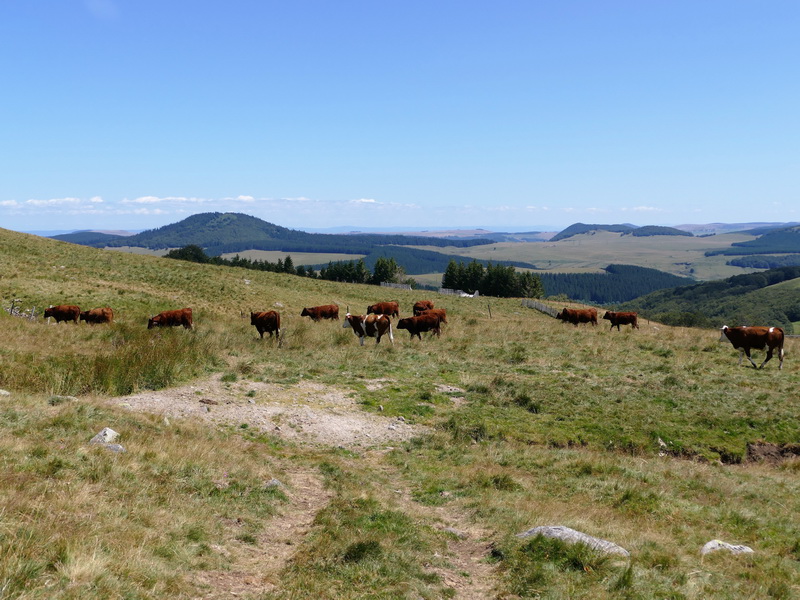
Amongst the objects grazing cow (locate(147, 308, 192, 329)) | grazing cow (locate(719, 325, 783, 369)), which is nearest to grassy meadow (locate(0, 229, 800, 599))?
grazing cow (locate(719, 325, 783, 369))

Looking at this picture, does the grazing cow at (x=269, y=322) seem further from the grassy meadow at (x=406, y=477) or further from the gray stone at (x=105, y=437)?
the gray stone at (x=105, y=437)

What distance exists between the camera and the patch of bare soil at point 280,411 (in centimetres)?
1275

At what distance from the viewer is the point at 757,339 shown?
23.9 metres

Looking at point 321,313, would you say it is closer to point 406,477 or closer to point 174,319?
point 174,319

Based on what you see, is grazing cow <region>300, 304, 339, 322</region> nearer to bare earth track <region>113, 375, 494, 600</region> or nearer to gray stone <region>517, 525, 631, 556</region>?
bare earth track <region>113, 375, 494, 600</region>

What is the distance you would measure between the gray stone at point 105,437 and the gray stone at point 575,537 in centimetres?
691

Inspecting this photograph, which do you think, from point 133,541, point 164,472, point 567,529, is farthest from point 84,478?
point 567,529

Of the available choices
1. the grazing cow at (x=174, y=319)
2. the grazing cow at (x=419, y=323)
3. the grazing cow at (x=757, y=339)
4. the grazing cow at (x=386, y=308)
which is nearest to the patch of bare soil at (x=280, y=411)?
the grazing cow at (x=174, y=319)

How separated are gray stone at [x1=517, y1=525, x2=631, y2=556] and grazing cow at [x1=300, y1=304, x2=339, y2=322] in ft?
89.1

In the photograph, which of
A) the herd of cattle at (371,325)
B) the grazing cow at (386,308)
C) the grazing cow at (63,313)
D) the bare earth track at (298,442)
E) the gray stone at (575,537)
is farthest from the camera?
the grazing cow at (386,308)

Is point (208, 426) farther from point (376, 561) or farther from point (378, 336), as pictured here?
point (378, 336)

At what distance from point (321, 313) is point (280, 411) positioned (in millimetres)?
21261

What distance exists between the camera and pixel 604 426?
48.8ft

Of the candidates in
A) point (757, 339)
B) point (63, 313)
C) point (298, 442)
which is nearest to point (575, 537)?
point (298, 442)
